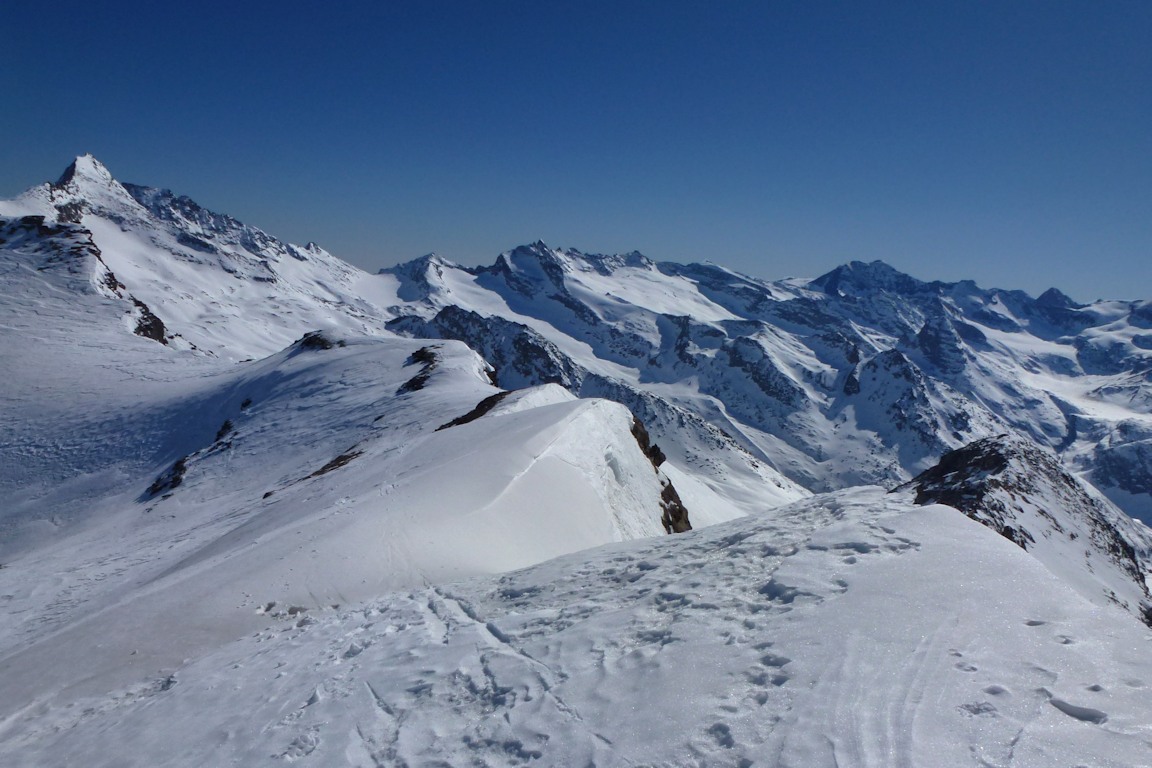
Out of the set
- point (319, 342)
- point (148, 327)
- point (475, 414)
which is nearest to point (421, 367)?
point (475, 414)

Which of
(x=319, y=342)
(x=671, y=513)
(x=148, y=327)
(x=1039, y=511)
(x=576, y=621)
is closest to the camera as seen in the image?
(x=576, y=621)

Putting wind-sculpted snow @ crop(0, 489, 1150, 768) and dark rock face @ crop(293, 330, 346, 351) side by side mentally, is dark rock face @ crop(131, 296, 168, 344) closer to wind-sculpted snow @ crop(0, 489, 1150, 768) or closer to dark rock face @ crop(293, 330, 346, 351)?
dark rock face @ crop(293, 330, 346, 351)

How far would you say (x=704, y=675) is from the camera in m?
6.26

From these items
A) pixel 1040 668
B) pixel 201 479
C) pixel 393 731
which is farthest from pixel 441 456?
pixel 201 479

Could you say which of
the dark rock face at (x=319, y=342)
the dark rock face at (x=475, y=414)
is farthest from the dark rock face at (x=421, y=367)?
the dark rock face at (x=319, y=342)

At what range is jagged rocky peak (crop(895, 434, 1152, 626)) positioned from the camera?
637 inches

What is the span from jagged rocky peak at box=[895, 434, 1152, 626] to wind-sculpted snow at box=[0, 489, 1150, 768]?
27.7 ft

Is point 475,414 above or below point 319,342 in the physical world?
below

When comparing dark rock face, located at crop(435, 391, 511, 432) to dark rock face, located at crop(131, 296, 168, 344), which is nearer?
dark rock face, located at crop(435, 391, 511, 432)

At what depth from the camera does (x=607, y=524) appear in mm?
15883

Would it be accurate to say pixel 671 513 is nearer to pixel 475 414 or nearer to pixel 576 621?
pixel 475 414

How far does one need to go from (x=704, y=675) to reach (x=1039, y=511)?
17611mm

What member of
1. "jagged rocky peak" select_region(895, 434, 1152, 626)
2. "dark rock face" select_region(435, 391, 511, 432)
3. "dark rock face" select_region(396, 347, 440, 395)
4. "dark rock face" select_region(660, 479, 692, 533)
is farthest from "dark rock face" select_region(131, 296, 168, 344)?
"jagged rocky peak" select_region(895, 434, 1152, 626)

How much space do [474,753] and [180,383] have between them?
50147 mm
